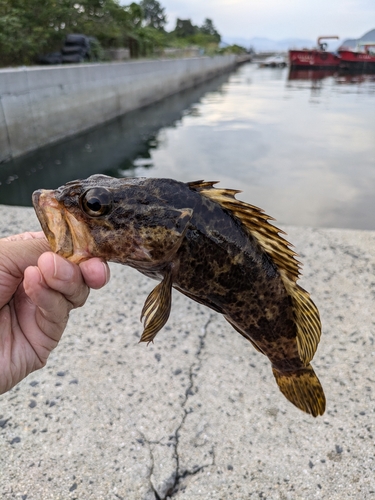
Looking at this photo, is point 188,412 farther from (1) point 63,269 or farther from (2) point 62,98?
(2) point 62,98

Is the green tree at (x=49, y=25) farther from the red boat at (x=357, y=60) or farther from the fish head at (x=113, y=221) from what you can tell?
the red boat at (x=357, y=60)

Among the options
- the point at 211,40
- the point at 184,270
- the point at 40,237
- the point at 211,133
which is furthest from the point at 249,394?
the point at 211,40

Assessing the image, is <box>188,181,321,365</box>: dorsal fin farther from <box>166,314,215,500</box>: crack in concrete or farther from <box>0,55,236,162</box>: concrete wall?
<box>0,55,236,162</box>: concrete wall

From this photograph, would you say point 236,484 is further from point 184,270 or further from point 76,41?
point 76,41

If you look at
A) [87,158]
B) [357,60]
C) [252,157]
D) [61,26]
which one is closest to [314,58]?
[357,60]

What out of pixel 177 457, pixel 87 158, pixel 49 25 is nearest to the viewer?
pixel 177 457

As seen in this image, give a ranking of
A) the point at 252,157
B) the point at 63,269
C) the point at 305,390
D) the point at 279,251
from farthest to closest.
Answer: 1. the point at 252,157
2. the point at 305,390
3. the point at 279,251
4. the point at 63,269

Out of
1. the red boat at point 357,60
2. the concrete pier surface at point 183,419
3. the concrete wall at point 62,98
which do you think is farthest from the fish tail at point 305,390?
the red boat at point 357,60
